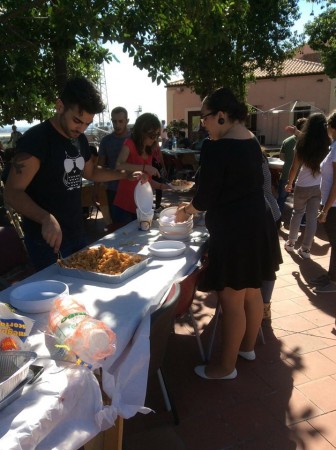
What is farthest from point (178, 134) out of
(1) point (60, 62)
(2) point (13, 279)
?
(2) point (13, 279)

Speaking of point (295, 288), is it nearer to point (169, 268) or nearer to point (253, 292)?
point (253, 292)

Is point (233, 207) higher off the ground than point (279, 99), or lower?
lower

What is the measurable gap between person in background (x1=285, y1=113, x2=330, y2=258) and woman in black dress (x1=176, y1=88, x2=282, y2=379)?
84.2 inches

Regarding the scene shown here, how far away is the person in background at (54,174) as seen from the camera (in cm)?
189

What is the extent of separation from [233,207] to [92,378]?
1228 millimetres

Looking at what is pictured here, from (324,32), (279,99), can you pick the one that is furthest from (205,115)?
(279,99)

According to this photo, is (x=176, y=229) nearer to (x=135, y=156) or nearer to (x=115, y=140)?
(x=135, y=156)

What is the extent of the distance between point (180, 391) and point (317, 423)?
31.0 inches

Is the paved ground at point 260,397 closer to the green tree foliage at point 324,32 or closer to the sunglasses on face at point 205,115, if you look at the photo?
the sunglasses on face at point 205,115

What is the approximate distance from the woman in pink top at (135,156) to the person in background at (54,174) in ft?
2.68

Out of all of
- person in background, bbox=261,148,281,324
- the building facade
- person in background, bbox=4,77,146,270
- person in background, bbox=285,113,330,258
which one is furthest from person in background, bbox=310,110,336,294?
the building facade

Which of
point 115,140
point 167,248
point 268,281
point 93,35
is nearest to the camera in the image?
point 167,248

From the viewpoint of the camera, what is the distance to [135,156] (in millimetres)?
3207

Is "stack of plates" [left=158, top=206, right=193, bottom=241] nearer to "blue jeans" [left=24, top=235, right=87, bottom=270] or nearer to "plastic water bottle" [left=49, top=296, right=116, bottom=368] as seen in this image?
"blue jeans" [left=24, top=235, right=87, bottom=270]
